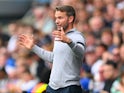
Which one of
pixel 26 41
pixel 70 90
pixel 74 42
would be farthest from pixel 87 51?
pixel 74 42

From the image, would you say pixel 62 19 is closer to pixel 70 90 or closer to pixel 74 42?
pixel 74 42

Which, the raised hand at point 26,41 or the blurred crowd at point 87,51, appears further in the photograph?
the blurred crowd at point 87,51

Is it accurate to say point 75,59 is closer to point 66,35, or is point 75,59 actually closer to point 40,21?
point 66,35

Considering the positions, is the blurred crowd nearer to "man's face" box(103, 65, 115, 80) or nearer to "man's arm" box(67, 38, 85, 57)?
"man's face" box(103, 65, 115, 80)

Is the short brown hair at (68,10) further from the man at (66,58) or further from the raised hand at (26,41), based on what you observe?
the raised hand at (26,41)

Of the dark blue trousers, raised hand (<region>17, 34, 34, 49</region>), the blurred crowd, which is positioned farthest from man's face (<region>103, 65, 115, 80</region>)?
raised hand (<region>17, 34, 34, 49</region>)

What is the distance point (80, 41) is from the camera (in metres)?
8.28

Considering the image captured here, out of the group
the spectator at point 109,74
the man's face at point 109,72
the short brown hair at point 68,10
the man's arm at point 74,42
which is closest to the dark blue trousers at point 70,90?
the man's arm at point 74,42

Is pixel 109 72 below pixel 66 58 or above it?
below

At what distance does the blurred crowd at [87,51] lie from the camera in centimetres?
1124

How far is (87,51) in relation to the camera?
42.5ft

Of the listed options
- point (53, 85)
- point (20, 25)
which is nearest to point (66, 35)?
point (53, 85)

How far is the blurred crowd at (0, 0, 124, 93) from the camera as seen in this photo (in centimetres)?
1124

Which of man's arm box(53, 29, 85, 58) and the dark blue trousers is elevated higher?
man's arm box(53, 29, 85, 58)
